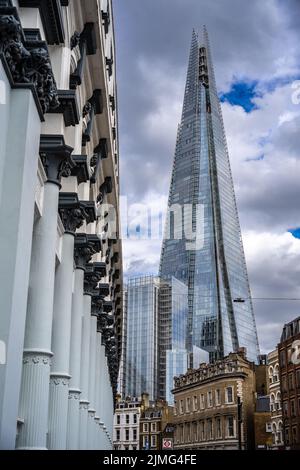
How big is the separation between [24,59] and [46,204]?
5.23 m

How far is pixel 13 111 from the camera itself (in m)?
13.2

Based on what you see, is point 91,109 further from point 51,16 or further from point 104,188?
point 51,16

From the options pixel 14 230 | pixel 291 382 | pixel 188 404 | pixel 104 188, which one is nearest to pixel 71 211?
pixel 14 230

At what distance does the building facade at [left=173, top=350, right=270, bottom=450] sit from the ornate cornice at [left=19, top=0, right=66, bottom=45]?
76745mm

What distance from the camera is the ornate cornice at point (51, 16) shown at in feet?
49.1

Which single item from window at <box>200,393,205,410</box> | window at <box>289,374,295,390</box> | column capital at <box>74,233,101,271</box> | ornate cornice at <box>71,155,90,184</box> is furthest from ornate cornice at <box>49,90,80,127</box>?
window at <box>200,393,205,410</box>

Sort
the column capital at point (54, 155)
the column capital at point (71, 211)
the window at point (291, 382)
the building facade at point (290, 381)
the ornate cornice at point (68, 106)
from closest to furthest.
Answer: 1. the ornate cornice at point (68, 106)
2. the column capital at point (54, 155)
3. the column capital at point (71, 211)
4. the building facade at point (290, 381)
5. the window at point (291, 382)

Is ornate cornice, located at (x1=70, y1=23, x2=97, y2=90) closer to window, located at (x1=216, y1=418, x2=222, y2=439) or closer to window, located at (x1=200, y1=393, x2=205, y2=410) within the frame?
window, located at (x1=216, y1=418, x2=222, y2=439)

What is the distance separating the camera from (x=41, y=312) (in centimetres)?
1667

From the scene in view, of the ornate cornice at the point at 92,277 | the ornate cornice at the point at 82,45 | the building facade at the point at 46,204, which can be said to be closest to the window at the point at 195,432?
the building facade at the point at 46,204

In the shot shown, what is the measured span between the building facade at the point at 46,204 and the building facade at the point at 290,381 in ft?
177

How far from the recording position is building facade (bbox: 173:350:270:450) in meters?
91.1

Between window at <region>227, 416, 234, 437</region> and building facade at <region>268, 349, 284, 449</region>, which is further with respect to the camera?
window at <region>227, 416, 234, 437</region>

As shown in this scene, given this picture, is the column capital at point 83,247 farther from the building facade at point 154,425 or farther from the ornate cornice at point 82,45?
the building facade at point 154,425
